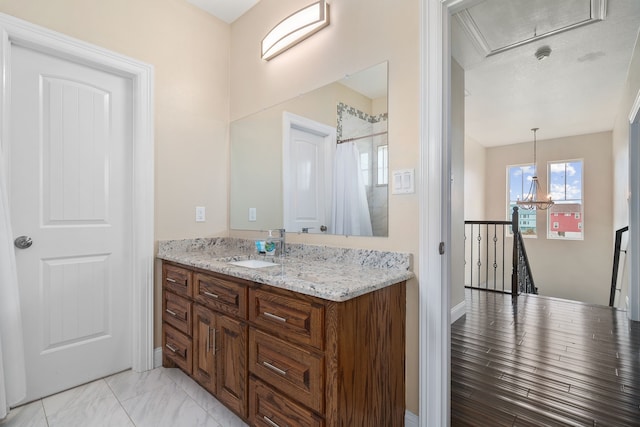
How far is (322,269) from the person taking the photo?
1.63 meters

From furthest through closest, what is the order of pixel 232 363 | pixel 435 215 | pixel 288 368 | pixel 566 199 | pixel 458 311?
pixel 566 199, pixel 458 311, pixel 232 363, pixel 435 215, pixel 288 368

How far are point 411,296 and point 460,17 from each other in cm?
205

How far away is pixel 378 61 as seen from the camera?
171 centimetres

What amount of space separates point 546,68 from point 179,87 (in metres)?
3.82

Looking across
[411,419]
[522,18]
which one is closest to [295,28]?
[522,18]

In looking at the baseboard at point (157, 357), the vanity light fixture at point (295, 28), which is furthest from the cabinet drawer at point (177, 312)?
the vanity light fixture at point (295, 28)

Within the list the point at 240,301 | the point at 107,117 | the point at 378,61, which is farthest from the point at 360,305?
the point at 107,117

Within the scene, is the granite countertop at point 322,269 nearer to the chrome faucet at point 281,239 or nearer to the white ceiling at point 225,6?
the chrome faucet at point 281,239

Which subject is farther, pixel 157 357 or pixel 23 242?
pixel 157 357

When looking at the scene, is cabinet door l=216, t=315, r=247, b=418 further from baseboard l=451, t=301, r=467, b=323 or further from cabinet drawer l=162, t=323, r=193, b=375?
baseboard l=451, t=301, r=467, b=323

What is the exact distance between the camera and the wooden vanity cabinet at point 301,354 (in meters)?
1.18

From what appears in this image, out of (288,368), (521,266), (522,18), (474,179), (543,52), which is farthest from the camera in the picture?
(474,179)

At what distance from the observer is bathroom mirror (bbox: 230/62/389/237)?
1.73 meters

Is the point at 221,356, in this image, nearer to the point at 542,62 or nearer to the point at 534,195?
the point at 542,62
